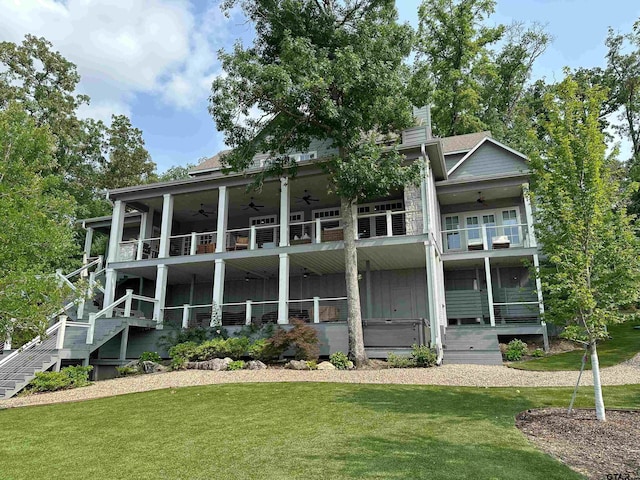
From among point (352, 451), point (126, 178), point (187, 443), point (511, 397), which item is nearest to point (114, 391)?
point (187, 443)

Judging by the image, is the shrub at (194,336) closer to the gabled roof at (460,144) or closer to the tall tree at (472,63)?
the gabled roof at (460,144)

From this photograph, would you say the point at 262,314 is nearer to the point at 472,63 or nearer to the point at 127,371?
the point at 127,371

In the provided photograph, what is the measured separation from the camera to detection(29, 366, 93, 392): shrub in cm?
1183

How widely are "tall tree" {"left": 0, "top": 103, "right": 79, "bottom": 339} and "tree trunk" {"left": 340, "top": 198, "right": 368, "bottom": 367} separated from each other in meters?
7.72

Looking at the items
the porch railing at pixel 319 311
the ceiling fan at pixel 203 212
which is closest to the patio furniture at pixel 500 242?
the porch railing at pixel 319 311

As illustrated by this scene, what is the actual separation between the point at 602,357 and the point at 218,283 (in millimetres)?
13038

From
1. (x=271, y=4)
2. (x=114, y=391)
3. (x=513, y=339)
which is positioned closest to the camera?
(x=114, y=391)

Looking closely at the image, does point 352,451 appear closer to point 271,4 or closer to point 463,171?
point 271,4

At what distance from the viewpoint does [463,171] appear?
20.1 meters

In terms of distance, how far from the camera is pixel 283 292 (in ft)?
52.9

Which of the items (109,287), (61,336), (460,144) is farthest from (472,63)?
(61,336)

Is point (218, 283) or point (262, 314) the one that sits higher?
point (218, 283)

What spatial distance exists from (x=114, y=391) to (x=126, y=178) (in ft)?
87.9

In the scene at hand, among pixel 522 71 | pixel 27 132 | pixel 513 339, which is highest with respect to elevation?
pixel 522 71
